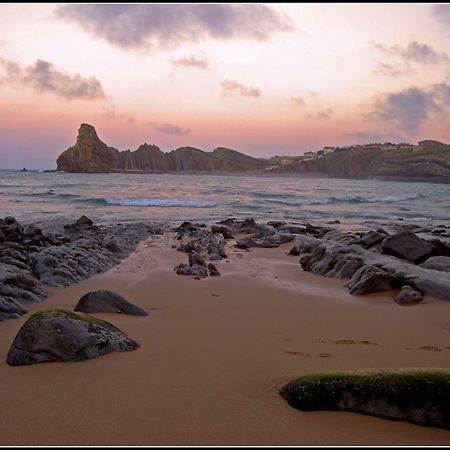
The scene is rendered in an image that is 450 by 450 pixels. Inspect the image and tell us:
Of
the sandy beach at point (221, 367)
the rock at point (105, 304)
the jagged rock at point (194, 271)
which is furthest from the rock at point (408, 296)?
the rock at point (105, 304)

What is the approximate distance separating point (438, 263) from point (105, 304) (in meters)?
6.32

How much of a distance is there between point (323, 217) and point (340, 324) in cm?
2253

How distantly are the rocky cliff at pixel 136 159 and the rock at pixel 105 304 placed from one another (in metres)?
113

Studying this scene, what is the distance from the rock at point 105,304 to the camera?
17.9 feet

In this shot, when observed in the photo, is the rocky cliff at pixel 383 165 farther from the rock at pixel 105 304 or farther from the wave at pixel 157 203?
the rock at pixel 105 304

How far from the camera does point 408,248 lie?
988 cm

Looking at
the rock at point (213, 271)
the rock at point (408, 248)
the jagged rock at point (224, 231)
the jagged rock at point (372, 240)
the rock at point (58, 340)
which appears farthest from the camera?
the jagged rock at point (224, 231)

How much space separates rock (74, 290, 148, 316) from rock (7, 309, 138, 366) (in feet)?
Answer: 4.32

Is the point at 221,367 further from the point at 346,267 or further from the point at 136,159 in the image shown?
the point at 136,159

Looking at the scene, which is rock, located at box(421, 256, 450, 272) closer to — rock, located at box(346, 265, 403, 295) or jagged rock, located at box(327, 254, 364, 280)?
jagged rock, located at box(327, 254, 364, 280)

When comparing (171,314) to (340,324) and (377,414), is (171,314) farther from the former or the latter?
(377,414)

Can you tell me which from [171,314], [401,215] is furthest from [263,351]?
[401,215]

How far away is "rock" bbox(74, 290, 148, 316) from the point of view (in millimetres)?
5457

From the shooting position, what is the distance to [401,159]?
121250 millimetres
